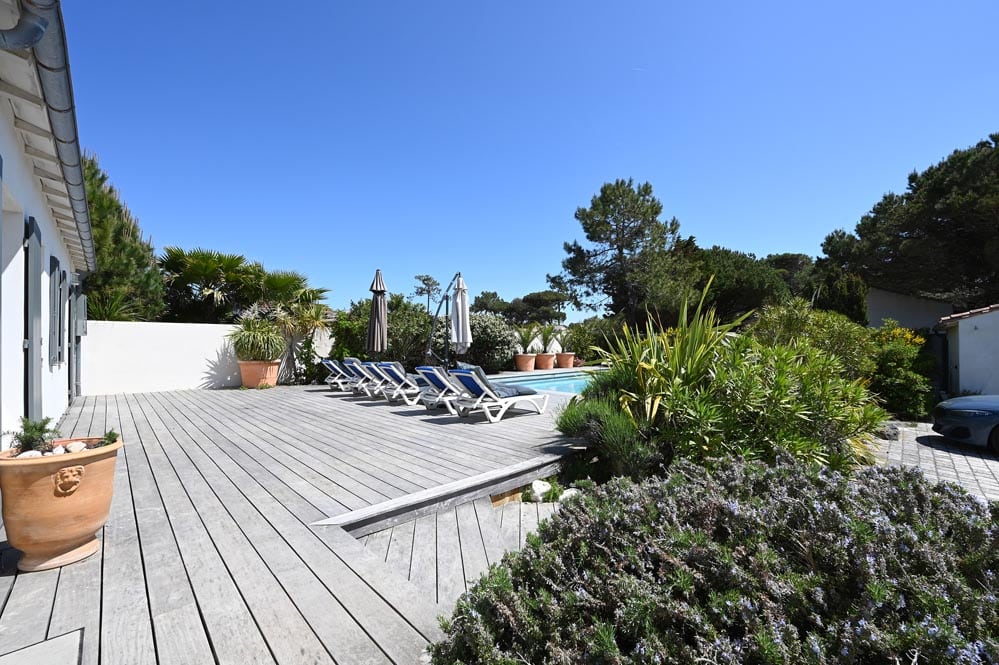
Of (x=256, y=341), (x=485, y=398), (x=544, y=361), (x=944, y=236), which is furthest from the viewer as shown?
(x=944, y=236)

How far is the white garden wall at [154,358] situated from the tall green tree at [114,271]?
2.90 feet

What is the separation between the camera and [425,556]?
266 centimetres

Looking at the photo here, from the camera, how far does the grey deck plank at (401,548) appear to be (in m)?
2.53

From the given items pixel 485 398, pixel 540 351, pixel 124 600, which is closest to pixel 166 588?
pixel 124 600

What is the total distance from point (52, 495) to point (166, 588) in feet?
2.35

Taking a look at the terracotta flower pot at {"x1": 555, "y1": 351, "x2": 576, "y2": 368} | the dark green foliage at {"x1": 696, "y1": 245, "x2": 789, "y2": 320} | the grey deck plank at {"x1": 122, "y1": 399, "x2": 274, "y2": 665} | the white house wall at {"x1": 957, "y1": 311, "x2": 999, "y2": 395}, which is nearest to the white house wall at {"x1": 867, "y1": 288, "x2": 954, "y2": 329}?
the dark green foliage at {"x1": 696, "y1": 245, "x2": 789, "y2": 320}

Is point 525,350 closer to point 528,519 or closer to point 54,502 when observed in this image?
point 528,519

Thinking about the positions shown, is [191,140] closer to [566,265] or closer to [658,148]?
[658,148]

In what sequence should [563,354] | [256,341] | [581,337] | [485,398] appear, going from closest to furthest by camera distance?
1. [485,398]
2. [256,341]
3. [563,354]
4. [581,337]

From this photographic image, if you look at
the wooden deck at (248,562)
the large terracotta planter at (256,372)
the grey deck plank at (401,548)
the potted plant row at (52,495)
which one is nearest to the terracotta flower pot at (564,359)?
the large terracotta planter at (256,372)

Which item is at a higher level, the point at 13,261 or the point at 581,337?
the point at 13,261

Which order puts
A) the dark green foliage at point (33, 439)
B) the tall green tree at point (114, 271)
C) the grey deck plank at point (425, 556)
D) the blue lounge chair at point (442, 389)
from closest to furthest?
the dark green foliage at point (33, 439)
the grey deck plank at point (425, 556)
the blue lounge chair at point (442, 389)
the tall green tree at point (114, 271)

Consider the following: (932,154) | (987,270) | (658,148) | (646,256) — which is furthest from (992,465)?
(932,154)

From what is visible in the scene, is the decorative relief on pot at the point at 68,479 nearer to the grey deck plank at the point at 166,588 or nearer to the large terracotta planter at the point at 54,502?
the large terracotta planter at the point at 54,502
